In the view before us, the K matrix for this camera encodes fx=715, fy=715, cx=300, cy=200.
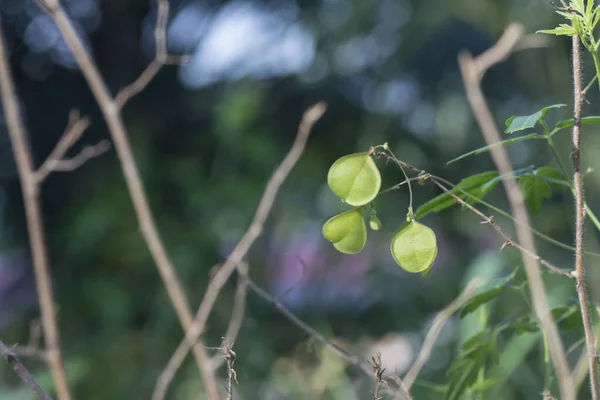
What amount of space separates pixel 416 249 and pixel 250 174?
109cm

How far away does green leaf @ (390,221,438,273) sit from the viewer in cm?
25

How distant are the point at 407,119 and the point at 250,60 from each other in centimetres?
35

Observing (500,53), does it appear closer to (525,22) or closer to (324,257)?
(324,257)

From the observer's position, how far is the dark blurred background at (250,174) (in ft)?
4.17

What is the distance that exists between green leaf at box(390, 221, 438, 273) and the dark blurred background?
35.3 inches

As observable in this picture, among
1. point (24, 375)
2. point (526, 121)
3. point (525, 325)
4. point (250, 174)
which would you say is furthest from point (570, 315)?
point (250, 174)

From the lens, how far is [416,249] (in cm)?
25

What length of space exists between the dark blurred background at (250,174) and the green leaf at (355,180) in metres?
0.91

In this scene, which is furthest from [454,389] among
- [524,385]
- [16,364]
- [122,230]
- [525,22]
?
[525,22]

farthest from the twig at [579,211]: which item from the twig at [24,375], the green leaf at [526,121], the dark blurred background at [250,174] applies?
the dark blurred background at [250,174]

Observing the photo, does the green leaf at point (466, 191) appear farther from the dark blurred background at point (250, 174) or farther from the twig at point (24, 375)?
the dark blurred background at point (250, 174)

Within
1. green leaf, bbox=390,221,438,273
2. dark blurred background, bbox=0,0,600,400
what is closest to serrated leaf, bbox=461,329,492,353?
green leaf, bbox=390,221,438,273

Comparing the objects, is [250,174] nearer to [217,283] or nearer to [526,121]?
[217,283]

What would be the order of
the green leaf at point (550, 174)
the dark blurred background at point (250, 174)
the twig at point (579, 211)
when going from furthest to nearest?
1. the dark blurred background at point (250, 174)
2. the green leaf at point (550, 174)
3. the twig at point (579, 211)
